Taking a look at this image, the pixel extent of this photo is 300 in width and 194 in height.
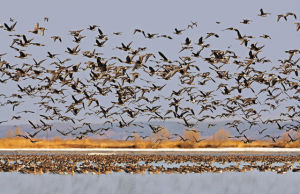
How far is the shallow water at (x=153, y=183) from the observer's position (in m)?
51.8

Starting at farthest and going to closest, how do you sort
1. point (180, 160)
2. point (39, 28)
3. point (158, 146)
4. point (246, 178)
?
1. point (158, 146)
2. point (180, 160)
3. point (246, 178)
4. point (39, 28)

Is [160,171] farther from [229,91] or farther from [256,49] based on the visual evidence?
[256,49]

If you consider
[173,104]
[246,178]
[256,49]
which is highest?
[256,49]

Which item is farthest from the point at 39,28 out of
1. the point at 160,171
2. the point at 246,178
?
the point at 246,178

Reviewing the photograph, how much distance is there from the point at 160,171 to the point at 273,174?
1391 centimetres

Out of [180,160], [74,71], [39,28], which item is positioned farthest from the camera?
[180,160]

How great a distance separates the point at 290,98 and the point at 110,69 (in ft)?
74.8

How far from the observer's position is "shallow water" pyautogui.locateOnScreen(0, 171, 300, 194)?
5181 cm

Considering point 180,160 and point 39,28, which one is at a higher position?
point 39,28

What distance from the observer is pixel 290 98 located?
6194 cm

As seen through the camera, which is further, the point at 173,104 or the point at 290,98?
the point at 290,98

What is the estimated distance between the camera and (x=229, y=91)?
176 ft

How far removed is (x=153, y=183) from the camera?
55.8 m

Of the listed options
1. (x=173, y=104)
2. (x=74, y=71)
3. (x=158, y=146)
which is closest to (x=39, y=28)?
(x=74, y=71)
